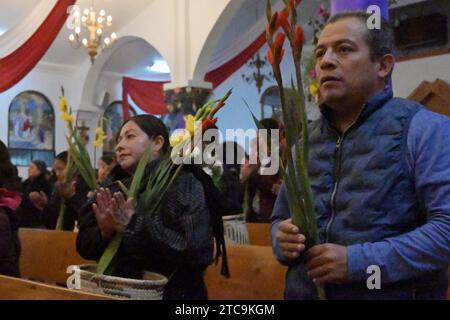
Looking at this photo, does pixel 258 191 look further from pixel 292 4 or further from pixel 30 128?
pixel 30 128

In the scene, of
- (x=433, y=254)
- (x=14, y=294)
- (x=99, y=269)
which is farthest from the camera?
(x=99, y=269)

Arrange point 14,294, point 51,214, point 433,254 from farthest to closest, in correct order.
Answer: point 51,214, point 14,294, point 433,254

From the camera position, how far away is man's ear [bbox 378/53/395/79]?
133 cm

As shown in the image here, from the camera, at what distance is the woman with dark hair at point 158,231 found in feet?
6.06

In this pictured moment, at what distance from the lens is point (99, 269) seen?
6.11 feet

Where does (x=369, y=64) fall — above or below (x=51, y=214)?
above

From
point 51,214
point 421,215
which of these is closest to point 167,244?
point 421,215

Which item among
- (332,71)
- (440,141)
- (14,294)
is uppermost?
(332,71)

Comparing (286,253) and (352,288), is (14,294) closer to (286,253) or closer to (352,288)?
(286,253)

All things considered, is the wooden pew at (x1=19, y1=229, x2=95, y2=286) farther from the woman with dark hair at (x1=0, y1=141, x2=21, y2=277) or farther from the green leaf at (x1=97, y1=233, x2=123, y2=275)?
the green leaf at (x1=97, y1=233, x2=123, y2=275)

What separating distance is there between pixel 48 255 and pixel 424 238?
9.78ft

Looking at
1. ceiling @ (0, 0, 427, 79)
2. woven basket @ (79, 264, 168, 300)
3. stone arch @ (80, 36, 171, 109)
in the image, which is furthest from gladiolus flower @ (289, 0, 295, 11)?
stone arch @ (80, 36, 171, 109)

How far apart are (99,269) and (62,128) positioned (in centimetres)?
955

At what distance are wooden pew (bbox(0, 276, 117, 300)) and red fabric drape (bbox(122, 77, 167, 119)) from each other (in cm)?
896
